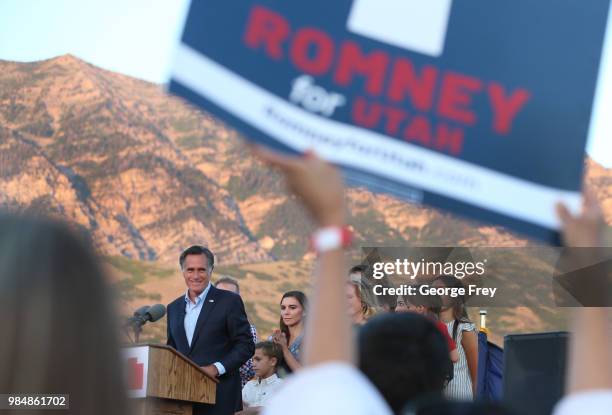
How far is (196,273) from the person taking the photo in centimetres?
573

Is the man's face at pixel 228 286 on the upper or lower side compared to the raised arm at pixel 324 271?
upper

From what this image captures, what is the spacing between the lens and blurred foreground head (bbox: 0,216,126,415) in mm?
937

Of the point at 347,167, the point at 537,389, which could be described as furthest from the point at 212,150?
the point at 347,167

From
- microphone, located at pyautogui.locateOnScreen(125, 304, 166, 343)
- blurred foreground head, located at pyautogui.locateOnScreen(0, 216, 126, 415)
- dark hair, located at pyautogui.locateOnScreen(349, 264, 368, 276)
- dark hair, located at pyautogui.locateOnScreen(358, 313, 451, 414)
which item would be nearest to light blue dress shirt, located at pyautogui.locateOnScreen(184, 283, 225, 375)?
microphone, located at pyautogui.locateOnScreen(125, 304, 166, 343)

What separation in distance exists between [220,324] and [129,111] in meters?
19.9

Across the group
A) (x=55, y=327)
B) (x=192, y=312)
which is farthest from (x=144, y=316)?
(x=55, y=327)

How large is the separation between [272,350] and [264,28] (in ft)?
13.2

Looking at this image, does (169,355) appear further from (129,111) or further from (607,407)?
(129,111)

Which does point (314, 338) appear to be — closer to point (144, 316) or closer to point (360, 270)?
point (144, 316)

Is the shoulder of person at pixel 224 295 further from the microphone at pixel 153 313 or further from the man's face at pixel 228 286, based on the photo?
the man's face at pixel 228 286

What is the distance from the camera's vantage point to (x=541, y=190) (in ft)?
6.26

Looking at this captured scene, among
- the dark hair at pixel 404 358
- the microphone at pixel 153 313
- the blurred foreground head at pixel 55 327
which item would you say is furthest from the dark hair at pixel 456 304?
the blurred foreground head at pixel 55 327

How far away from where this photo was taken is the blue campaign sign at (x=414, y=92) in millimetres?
1833

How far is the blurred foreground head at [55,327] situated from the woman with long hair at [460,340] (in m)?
4.30
